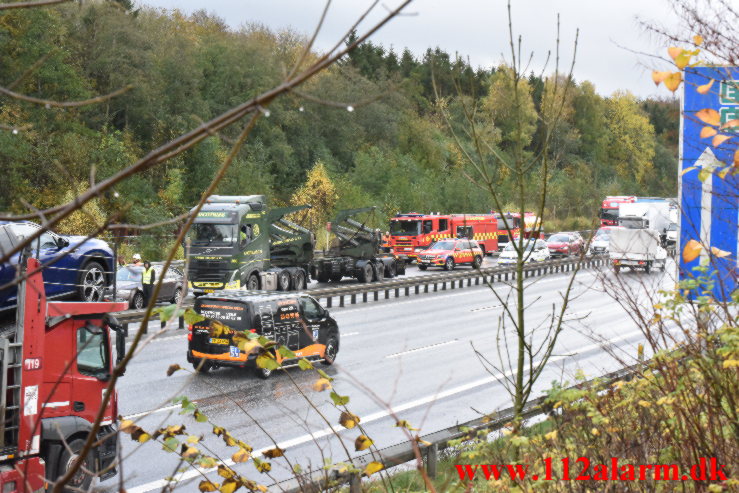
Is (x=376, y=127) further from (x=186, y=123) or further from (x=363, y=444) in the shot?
(x=363, y=444)

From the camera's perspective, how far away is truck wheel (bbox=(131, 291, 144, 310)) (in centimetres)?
2730

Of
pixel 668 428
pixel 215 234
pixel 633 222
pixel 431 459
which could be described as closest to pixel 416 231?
pixel 633 222

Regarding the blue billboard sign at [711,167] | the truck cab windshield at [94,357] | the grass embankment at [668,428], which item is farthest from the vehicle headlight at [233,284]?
the grass embankment at [668,428]

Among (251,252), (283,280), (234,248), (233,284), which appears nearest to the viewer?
(233,284)

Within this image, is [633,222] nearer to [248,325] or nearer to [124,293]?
[124,293]

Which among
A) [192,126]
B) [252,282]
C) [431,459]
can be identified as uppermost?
[192,126]

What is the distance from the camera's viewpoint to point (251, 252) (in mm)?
33000

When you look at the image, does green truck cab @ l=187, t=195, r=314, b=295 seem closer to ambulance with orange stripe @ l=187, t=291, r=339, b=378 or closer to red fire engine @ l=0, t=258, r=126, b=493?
ambulance with orange stripe @ l=187, t=291, r=339, b=378

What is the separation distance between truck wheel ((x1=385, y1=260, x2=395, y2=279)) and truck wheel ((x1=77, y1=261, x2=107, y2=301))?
92.1ft

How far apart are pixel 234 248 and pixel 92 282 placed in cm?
1905

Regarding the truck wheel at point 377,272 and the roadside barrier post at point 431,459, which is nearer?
the roadside barrier post at point 431,459

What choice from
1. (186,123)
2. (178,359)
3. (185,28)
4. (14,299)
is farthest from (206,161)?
(14,299)

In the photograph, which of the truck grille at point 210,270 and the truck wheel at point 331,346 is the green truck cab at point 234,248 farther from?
the truck wheel at point 331,346

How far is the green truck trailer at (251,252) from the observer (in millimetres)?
32188
